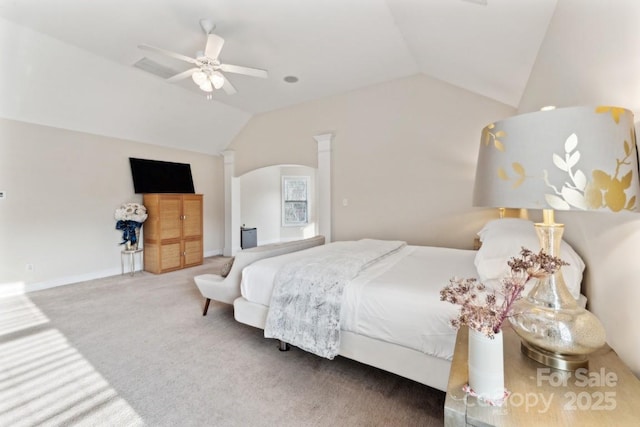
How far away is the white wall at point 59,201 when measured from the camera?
3.71 m

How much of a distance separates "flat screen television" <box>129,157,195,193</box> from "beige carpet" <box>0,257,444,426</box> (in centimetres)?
265

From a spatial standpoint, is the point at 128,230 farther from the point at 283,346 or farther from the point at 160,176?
the point at 283,346

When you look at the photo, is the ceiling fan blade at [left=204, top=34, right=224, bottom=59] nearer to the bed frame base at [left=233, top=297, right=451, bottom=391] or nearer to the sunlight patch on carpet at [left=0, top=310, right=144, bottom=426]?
the bed frame base at [left=233, top=297, right=451, bottom=391]

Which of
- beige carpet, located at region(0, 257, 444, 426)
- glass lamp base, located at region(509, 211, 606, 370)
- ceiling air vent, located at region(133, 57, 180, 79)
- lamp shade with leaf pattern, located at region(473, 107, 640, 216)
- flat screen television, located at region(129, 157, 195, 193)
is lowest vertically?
beige carpet, located at region(0, 257, 444, 426)

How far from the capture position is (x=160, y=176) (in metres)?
5.30

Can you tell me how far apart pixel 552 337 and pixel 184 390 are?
206 cm

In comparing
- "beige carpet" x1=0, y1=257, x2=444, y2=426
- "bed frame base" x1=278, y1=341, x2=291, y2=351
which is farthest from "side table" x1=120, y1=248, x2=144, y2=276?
"bed frame base" x1=278, y1=341, x2=291, y2=351

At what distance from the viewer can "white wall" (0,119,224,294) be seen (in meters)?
3.71

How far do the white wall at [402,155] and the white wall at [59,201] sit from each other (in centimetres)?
314

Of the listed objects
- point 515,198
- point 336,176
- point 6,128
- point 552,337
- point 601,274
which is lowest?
point 552,337

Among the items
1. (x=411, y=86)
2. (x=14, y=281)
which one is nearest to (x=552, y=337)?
(x=411, y=86)

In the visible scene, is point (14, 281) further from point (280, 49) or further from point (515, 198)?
point (515, 198)

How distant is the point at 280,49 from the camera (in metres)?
3.27

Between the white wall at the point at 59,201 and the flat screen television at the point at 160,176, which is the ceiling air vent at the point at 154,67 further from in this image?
the flat screen television at the point at 160,176
